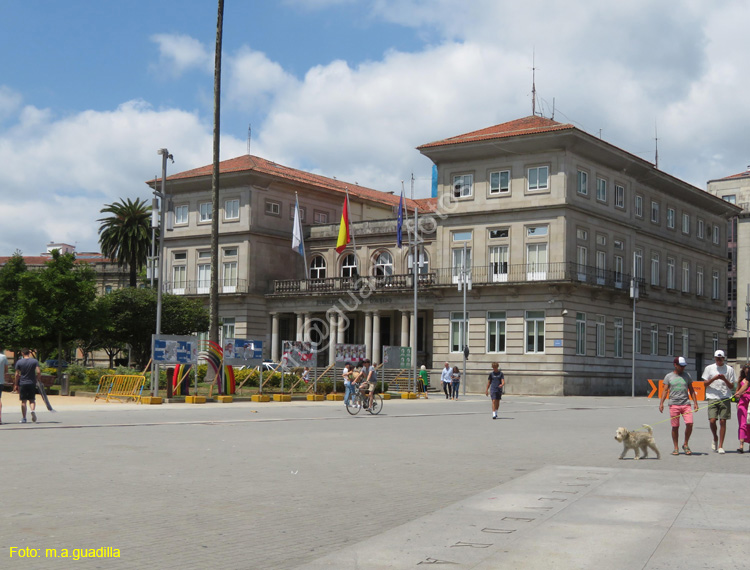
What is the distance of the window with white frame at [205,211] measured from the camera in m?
68.9

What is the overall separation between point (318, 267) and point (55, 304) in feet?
87.3

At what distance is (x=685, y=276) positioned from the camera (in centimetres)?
6950

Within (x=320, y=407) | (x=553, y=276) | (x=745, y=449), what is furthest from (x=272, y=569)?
(x=553, y=276)

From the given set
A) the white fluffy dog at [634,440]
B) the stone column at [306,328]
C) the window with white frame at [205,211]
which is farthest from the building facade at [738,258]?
the white fluffy dog at [634,440]

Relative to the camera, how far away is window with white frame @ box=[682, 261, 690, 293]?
6912 cm

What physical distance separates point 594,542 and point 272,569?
2.88 metres

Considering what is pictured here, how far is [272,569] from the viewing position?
7.09 meters

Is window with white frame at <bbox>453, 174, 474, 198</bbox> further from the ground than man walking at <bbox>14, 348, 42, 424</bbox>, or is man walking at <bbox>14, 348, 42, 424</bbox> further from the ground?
window with white frame at <bbox>453, 174, 474, 198</bbox>

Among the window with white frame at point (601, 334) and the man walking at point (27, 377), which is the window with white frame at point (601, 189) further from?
the man walking at point (27, 377)

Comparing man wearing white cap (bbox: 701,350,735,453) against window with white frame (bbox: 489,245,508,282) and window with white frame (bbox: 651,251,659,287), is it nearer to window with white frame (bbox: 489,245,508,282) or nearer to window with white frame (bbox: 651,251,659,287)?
window with white frame (bbox: 489,245,508,282)

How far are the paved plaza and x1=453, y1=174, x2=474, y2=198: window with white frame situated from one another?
3930 centimetres

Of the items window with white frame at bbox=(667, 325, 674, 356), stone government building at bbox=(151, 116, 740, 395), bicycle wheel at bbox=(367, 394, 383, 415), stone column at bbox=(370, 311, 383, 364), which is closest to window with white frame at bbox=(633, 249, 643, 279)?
stone government building at bbox=(151, 116, 740, 395)

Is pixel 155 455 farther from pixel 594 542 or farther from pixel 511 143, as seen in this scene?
pixel 511 143

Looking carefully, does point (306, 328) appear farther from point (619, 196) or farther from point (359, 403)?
point (359, 403)
